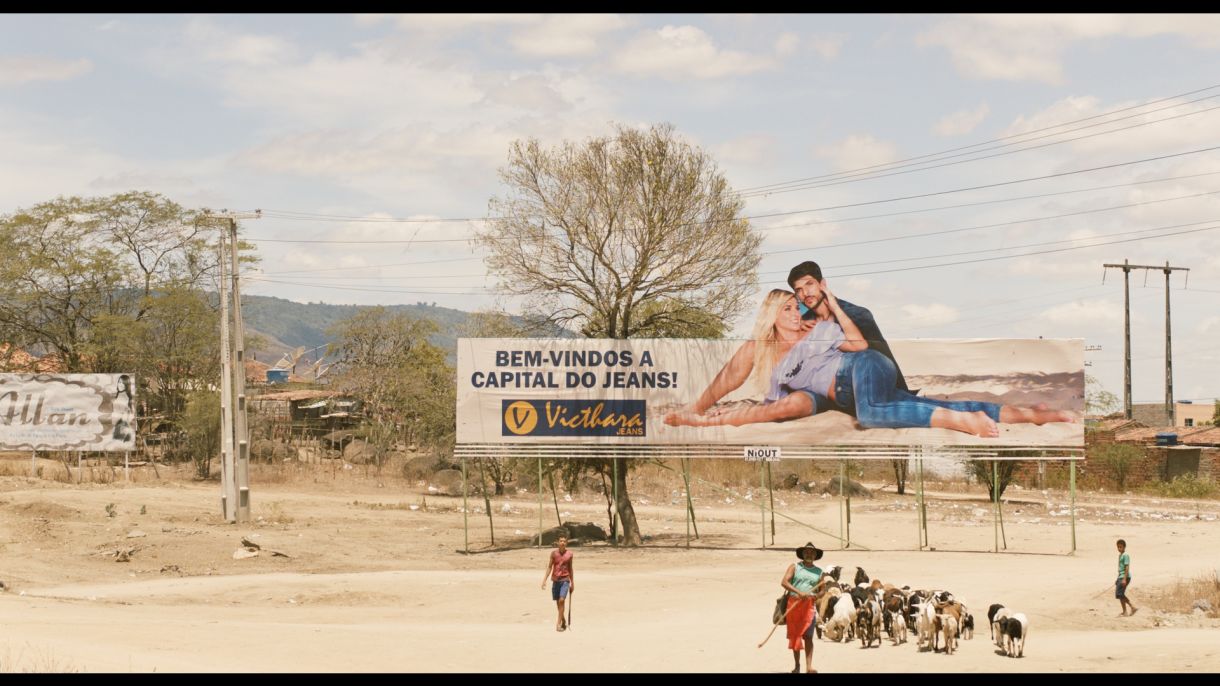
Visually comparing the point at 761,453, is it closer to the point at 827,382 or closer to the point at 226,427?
the point at 827,382

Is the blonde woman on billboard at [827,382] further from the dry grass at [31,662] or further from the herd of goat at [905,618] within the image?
the dry grass at [31,662]

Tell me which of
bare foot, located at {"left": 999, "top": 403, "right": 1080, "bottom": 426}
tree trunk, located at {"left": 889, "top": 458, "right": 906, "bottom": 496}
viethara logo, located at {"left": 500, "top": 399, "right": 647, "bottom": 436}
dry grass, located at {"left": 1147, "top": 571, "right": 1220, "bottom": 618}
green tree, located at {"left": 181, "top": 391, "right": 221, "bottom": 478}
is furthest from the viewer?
tree trunk, located at {"left": 889, "top": 458, "right": 906, "bottom": 496}

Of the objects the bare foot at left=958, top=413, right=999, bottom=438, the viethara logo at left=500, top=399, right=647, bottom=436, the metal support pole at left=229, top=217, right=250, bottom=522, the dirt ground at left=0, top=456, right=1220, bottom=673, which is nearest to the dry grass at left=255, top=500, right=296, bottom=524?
the dirt ground at left=0, top=456, right=1220, bottom=673

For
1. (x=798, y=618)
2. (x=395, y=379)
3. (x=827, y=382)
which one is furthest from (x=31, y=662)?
(x=395, y=379)

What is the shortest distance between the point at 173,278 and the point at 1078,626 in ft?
177

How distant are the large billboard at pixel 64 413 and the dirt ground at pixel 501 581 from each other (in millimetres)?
2748

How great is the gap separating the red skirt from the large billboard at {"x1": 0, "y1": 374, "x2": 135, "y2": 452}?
42.1 meters

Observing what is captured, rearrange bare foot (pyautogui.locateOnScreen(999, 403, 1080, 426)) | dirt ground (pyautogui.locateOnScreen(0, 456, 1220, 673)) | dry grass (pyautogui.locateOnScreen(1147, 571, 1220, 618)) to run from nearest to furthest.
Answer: dirt ground (pyautogui.locateOnScreen(0, 456, 1220, 673)) < dry grass (pyautogui.locateOnScreen(1147, 571, 1220, 618)) < bare foot (pyautogui.locateOnScreen(999, 403, 1080, 426))

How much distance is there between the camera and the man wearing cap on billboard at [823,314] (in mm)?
34375

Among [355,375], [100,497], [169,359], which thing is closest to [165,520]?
[100,497]

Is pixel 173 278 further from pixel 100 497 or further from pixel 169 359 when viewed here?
pixel 100 497

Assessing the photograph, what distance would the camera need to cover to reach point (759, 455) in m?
34.5

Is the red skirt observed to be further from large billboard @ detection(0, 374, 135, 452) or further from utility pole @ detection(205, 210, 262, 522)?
large billboard @ detection(0, 374, 135, 452)

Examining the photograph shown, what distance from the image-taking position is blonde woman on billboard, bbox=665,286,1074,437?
1352 inches
